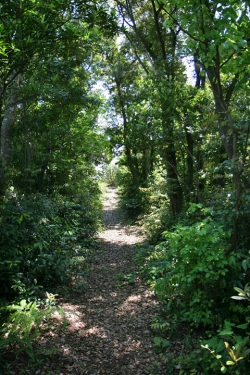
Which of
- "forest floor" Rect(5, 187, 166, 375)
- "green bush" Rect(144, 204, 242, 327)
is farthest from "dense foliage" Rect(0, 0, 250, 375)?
"forest floor" Rect(5, 187, 166, 375)

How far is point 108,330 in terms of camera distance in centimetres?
436

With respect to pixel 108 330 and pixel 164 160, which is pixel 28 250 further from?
pixel 164 160

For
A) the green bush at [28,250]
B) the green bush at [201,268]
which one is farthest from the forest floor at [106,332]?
the green bush at [201,268]

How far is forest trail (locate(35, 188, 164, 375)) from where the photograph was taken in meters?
3.49

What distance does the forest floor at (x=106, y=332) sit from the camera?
3.44m

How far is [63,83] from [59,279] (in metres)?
3.90

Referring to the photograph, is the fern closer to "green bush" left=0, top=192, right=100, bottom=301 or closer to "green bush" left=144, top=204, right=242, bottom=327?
"green bush" left=0, top=192, right=100, bottom=301

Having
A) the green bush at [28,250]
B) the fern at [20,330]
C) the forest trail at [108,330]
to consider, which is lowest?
the forest trail at [108,330]

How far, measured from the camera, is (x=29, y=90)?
543cm

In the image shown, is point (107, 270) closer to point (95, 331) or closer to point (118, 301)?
point (118, 301)

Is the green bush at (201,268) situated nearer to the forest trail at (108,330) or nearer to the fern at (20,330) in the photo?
the forest trail at (108,330)

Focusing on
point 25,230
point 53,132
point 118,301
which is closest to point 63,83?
point 25,230

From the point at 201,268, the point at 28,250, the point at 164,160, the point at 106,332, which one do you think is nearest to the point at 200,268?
the point at 201,268

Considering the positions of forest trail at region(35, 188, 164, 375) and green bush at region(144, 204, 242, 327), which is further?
green bush at region(144, 204, 242, 327)
